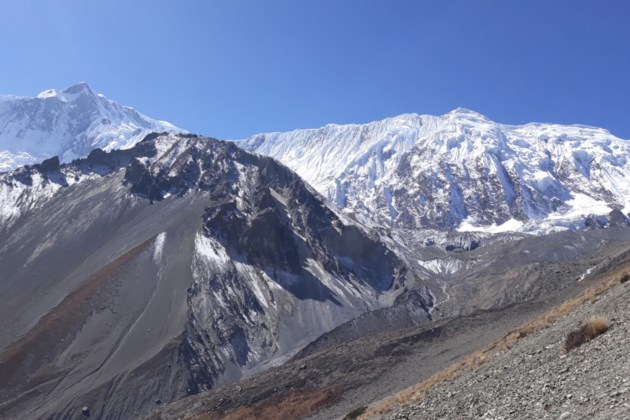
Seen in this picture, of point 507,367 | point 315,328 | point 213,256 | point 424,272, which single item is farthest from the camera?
point 424,272

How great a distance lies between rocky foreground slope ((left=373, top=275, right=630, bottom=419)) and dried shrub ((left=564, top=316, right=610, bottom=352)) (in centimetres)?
32

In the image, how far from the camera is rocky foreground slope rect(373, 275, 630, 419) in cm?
1532

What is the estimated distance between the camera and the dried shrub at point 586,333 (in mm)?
20562

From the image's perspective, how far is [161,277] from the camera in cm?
12406

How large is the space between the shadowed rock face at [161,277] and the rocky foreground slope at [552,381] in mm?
73056

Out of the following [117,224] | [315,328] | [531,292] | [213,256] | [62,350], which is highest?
[117,224]

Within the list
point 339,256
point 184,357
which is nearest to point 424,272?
Answer: point 339,256

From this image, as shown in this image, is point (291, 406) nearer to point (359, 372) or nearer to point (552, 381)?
point (359, 372)

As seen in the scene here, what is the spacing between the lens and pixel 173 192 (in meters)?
174

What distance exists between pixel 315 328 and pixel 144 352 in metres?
37.7

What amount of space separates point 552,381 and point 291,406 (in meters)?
44.6

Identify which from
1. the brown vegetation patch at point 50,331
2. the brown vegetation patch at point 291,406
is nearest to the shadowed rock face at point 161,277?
the brown vegetation patch at point 50,331

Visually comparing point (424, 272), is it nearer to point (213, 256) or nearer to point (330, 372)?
point (213, 256)

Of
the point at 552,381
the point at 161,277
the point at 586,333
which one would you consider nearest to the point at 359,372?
the point at 586,333
